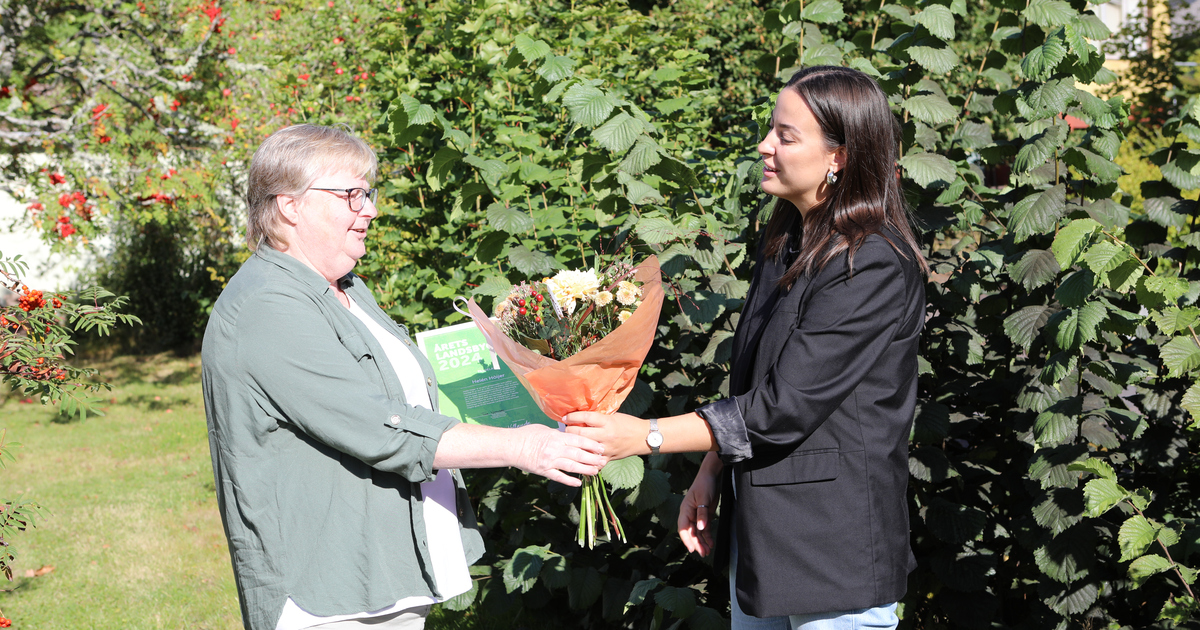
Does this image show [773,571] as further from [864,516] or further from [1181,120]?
[1181,120]

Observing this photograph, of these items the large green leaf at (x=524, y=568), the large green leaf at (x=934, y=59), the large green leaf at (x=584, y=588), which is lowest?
the large green leaf at (x=584, y=588)

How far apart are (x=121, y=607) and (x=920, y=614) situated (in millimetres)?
4270

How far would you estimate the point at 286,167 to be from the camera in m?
2.05

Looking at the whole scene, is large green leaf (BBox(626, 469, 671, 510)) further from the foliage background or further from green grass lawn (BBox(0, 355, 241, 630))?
green grass lawn (BBox(0, 355, 241, 630))

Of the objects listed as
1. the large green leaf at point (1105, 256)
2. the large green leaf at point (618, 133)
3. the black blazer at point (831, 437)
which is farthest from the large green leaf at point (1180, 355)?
the large green leaf at point (618, 133)

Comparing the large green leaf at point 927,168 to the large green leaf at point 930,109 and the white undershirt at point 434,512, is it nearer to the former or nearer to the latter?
the large green leaf at point 930,109

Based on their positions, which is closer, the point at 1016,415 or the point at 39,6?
the point at 1016,415

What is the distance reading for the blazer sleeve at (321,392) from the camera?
6.04 feet

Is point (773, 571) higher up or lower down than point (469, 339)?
lower down

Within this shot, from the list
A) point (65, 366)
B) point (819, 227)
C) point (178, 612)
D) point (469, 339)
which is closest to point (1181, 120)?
point (819, 227)

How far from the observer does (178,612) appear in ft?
15.0

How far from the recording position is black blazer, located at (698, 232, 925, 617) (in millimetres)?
1781

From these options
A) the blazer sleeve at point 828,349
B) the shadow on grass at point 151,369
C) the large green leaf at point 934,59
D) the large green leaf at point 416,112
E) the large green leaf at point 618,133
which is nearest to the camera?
the blazer sleeve at point 828,349

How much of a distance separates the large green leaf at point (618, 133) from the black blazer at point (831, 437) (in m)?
0.98
